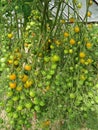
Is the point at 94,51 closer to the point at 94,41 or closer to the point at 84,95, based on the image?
Answer: the point at 94,41

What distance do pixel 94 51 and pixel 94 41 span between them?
0.06 meters

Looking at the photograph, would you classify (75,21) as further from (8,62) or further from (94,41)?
(8,62)

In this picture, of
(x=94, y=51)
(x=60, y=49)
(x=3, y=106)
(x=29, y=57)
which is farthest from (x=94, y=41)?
(x=3, y=106)

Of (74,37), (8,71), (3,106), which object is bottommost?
(3,106)

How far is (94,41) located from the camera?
1.18 metres

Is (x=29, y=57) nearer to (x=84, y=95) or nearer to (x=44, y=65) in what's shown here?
(x=44, y=65)

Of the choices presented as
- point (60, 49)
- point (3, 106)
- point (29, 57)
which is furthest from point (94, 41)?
point (3, 106)

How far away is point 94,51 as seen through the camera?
1.14 m

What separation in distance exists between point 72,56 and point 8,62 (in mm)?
228

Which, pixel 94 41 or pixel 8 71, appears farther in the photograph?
pixel 94 41

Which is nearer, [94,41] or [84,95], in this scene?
[84,95]

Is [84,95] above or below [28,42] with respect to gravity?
below

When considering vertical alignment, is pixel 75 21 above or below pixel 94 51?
above

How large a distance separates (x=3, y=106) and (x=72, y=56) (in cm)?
31
